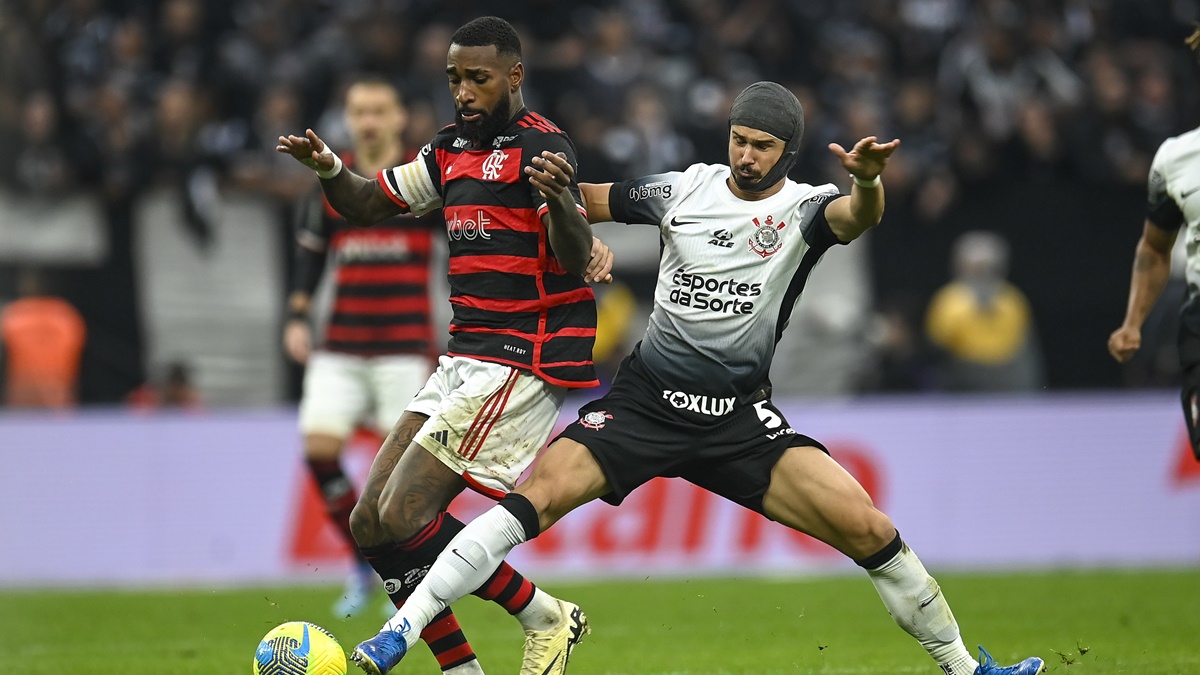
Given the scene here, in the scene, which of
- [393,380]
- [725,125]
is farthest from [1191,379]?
[725,125]

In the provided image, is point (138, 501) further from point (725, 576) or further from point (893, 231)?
point (893, 231)

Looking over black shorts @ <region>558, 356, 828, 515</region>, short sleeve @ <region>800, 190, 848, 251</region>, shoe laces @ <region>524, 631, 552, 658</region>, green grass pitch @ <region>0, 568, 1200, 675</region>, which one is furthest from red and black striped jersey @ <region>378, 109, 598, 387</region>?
green grass pitch @ <region>0, 568, 1200, 675</region>

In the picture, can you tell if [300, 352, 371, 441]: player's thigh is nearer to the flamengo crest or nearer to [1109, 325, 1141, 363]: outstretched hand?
the flamengo crest

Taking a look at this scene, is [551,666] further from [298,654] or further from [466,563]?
[298,654]

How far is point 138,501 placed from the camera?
13375mm

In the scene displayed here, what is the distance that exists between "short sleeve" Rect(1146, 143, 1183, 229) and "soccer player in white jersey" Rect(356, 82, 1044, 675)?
1.90 meters

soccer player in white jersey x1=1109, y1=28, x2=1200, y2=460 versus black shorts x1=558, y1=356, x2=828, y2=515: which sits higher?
soccer player in white jersey x1=1109, y1=28, x2=1200, y2=460

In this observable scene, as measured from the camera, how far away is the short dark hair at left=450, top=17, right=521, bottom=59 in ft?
21.2

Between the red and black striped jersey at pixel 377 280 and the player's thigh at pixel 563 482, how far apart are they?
388 cm

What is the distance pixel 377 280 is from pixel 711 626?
2942mm

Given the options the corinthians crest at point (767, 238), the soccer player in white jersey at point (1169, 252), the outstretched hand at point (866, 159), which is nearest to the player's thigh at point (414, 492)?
the corinthians crest at point (767, 238)

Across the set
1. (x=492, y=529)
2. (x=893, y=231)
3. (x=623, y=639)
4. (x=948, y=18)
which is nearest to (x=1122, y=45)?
(x=948, y=18)

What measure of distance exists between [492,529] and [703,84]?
10.8 metres

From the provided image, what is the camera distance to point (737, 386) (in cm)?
660
